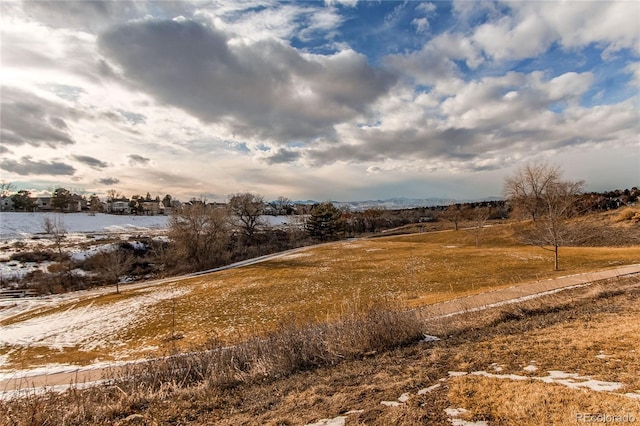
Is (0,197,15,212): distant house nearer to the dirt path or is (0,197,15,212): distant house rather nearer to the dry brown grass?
the dirt path

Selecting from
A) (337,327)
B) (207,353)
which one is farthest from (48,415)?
(337,327)

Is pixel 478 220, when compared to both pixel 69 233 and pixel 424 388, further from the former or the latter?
pixel 69 233

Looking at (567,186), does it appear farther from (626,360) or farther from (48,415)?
(48,415)

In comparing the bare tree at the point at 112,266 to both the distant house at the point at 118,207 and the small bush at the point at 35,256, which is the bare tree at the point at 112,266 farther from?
the distant house at the point at 118,207

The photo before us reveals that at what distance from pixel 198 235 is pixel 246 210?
810 inches

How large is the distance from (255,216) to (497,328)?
2671 inches

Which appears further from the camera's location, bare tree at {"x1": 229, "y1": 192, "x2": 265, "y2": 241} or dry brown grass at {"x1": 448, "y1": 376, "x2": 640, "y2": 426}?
bare tree at {"x1": 229, "y1": 192, "x2": 265, "y2": 241}

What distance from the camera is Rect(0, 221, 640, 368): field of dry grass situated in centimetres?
1891

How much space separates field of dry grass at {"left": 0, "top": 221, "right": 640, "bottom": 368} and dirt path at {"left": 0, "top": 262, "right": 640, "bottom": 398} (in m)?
1.84

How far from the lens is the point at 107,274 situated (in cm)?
4612

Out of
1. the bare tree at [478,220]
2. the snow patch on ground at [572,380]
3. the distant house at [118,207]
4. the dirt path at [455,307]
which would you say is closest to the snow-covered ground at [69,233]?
the distant house at [118,207]

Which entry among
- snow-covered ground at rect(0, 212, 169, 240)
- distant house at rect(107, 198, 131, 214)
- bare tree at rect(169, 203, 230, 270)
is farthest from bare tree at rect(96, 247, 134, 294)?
distant house at rect(107, 198, 131, 214)

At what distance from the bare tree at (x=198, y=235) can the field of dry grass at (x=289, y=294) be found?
39.3 ft

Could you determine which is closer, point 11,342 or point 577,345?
point 577,345
